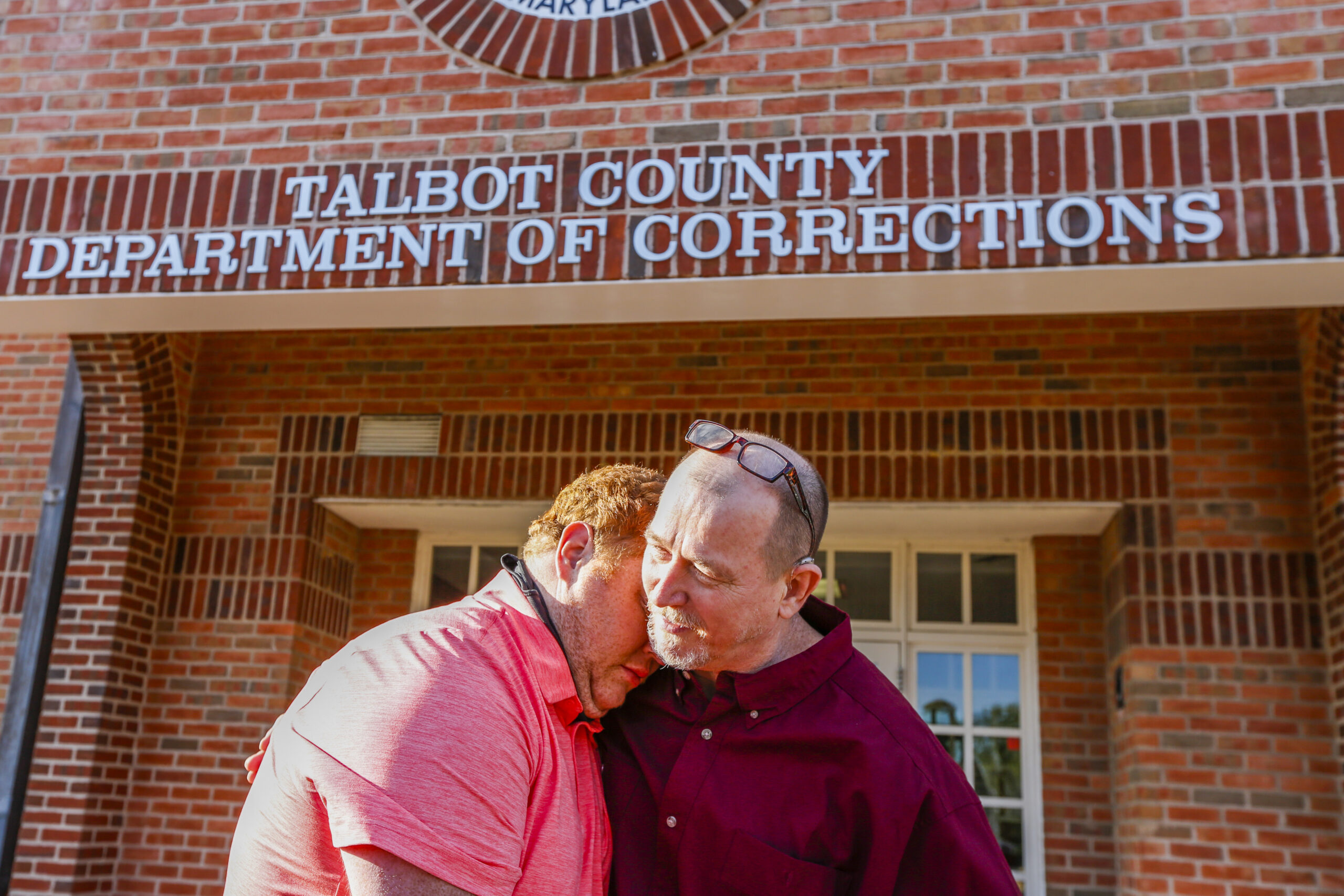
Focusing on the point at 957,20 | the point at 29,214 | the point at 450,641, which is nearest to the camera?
the point at 450,641

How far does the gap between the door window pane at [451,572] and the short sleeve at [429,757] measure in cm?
452

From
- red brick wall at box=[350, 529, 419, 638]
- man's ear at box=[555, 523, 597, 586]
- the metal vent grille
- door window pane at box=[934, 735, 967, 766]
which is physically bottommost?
door window pane at box=[934, 735, 967, 766]

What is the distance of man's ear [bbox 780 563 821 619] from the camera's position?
87.1 inches

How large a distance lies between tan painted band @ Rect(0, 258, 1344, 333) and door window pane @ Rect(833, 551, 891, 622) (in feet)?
6.43

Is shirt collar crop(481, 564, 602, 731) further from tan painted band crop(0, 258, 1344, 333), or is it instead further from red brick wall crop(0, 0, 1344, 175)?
red brick wall crop(0, 0, 1344, 175)

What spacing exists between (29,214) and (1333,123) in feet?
15.4

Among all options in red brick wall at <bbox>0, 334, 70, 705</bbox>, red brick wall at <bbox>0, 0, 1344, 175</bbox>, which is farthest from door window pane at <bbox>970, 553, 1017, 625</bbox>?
red brick wall at <bbox>0, 334, 70, 705</bbox>

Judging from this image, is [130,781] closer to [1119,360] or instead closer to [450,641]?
[450,641]

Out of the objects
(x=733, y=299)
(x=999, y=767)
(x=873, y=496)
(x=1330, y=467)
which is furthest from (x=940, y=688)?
(x=733, y=299)

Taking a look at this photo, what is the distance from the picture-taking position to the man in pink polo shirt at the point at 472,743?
5.72 ft

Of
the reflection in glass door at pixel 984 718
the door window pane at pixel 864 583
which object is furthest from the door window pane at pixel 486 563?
the reflection in glass door at pixel 984 718

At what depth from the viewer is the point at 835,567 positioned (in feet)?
20.0

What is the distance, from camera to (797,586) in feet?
7.36

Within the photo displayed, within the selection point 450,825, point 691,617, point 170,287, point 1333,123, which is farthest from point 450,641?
point 1333,123
